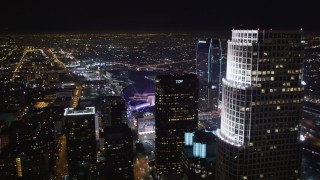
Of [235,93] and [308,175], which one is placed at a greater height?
[235,93]

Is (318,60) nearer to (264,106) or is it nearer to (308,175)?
(308,175)

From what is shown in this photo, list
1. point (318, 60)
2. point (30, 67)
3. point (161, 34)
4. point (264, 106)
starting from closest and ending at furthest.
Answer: point (264, 106)
point (318, 60)
point (161, 34)
point (30, 67)

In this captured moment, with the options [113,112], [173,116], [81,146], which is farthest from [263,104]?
[113,112]

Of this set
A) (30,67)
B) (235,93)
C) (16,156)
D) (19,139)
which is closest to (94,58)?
(30,67)

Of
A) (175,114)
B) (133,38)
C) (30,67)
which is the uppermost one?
(133,38)

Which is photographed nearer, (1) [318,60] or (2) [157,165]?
(1) [318,60]

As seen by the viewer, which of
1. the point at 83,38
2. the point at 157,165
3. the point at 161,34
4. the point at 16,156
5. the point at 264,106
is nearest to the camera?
the point at 264,106

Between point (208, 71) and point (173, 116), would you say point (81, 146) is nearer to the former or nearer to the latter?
point (173, 116)

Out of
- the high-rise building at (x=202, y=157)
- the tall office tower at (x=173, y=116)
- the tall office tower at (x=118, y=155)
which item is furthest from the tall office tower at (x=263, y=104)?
the tall office tower at (x=173, y=116)

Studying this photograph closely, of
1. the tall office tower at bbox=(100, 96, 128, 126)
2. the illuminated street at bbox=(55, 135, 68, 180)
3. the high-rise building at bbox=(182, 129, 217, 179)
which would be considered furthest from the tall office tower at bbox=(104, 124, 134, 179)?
the tall office tower at bbox=(100, 96, 128, 126)
